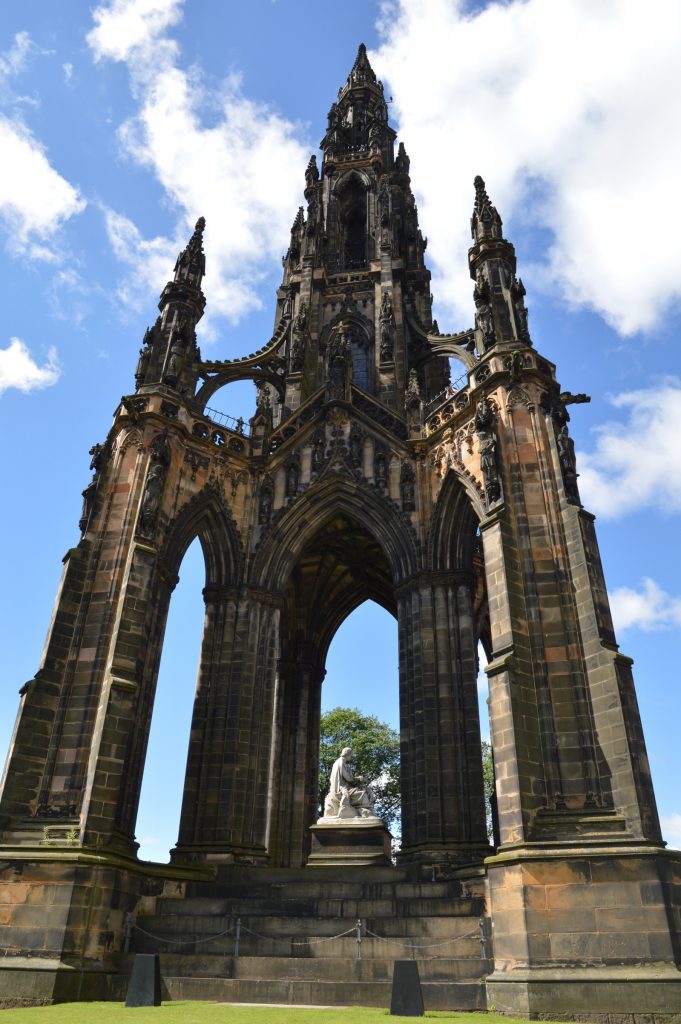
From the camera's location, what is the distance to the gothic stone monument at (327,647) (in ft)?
36.6

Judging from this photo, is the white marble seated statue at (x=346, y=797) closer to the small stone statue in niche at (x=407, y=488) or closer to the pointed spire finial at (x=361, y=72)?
the small stone statue in niche at (x=407, y=488)

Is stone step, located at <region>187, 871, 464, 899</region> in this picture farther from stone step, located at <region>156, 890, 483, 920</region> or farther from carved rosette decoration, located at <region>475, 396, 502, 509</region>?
carved rosette decoration, located at <region>475, 396, 502, 509</region>

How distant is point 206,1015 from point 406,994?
2358 millimetres

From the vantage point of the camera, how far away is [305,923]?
40.8 feet

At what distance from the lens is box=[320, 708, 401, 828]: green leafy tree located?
3706 cm

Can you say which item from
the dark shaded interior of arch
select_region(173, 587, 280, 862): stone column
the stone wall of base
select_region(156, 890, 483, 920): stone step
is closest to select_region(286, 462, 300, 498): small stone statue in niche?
select_region(173, 587, 280, 862): stone column

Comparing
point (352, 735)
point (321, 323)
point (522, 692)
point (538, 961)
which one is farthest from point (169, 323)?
point (352, 735)

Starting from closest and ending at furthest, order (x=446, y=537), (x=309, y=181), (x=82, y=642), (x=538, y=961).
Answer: (x=538, y=961), (x=82, y=642), (x=446, y=537), (x=309, y=181)

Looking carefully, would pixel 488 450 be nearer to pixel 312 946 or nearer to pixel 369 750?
pixel 312 946

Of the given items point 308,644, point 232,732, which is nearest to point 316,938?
point 232,732

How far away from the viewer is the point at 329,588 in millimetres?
25078

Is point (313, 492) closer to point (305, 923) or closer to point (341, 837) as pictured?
point (341, 837)

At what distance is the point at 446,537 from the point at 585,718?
668cm

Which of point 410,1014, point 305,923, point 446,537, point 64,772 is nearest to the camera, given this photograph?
point 410,1014
